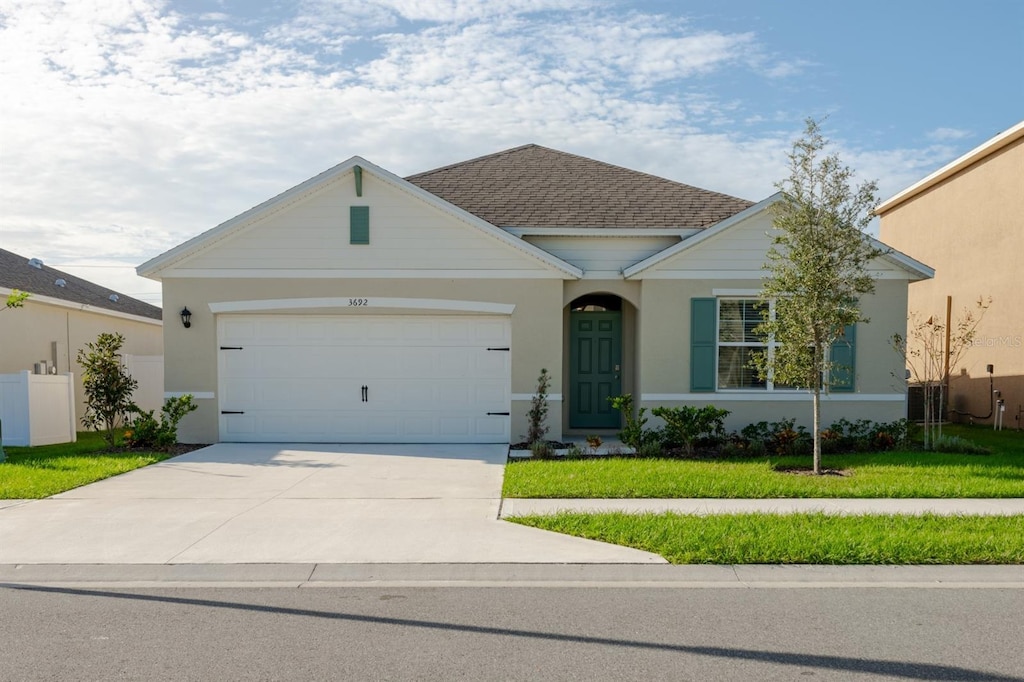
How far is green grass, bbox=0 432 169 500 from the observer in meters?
9.53

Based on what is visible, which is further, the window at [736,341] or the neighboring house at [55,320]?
the neighboring house at [55,320]

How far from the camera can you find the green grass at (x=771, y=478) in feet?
30.1

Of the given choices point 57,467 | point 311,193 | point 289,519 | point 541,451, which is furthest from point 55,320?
point 289,519

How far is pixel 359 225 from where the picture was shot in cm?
1366

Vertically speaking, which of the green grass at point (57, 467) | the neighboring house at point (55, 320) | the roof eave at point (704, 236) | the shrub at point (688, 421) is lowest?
the green grass at point (57, 467)

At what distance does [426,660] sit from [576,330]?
35.4ft

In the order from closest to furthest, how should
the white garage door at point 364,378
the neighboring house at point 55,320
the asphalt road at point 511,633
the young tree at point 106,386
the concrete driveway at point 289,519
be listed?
the asphalt road at point 511,633 < the concrete driveway at point 289,519 < the young tree at point 106,386 < the white garage door at point 364,378 < the neighboring house at point 55,320

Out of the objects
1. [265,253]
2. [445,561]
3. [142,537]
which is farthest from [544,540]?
[265,253]

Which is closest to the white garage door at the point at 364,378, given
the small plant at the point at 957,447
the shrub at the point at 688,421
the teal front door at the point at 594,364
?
the teal front door at the point at 594,364

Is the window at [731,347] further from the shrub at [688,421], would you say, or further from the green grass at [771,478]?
the green grass at [771,478]

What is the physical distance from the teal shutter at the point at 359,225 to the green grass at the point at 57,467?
184 inches

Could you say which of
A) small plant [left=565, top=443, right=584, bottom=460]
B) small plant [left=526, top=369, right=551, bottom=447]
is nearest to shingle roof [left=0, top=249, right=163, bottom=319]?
small plant [left=526, top=369, right=551, bottom=447]

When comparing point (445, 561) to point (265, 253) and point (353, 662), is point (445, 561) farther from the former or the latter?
point (265, 253)

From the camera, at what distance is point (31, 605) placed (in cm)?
568
